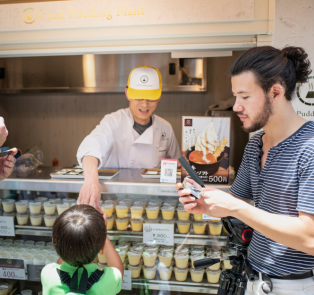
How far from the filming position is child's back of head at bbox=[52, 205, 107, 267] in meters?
1.20

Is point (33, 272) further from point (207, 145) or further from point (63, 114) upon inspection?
point (63, 114)

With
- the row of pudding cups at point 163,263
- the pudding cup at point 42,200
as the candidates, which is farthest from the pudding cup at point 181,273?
the pudding cup at point 42,200

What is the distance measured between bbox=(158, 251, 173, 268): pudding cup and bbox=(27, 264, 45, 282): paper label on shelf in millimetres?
899

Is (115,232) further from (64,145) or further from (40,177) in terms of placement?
(64,145)

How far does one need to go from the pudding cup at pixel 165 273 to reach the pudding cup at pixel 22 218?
1.07 metres

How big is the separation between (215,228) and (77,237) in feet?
3.47

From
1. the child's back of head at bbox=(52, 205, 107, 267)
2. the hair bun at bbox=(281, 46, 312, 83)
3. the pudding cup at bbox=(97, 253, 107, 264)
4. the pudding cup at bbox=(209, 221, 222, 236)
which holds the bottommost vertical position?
the pudding cup at bbox=(97, 253, 107, 264)

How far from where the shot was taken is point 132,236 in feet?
6.61

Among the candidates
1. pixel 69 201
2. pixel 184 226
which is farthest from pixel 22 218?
pixel 184 226

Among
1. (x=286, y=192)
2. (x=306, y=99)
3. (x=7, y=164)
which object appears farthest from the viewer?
(x=306, y=99)

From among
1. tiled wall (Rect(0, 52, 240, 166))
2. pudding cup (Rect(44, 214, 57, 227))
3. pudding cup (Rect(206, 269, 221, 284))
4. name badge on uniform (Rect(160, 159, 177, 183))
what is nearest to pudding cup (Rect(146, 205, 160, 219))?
name badge on uniform (Rect(160, 159, 177, 183))

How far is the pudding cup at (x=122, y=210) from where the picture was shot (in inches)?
78.6

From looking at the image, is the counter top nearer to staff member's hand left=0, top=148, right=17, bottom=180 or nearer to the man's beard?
staff member's hand left=0, top=148, right=17, bottom=180

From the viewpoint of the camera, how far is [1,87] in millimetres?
4746
